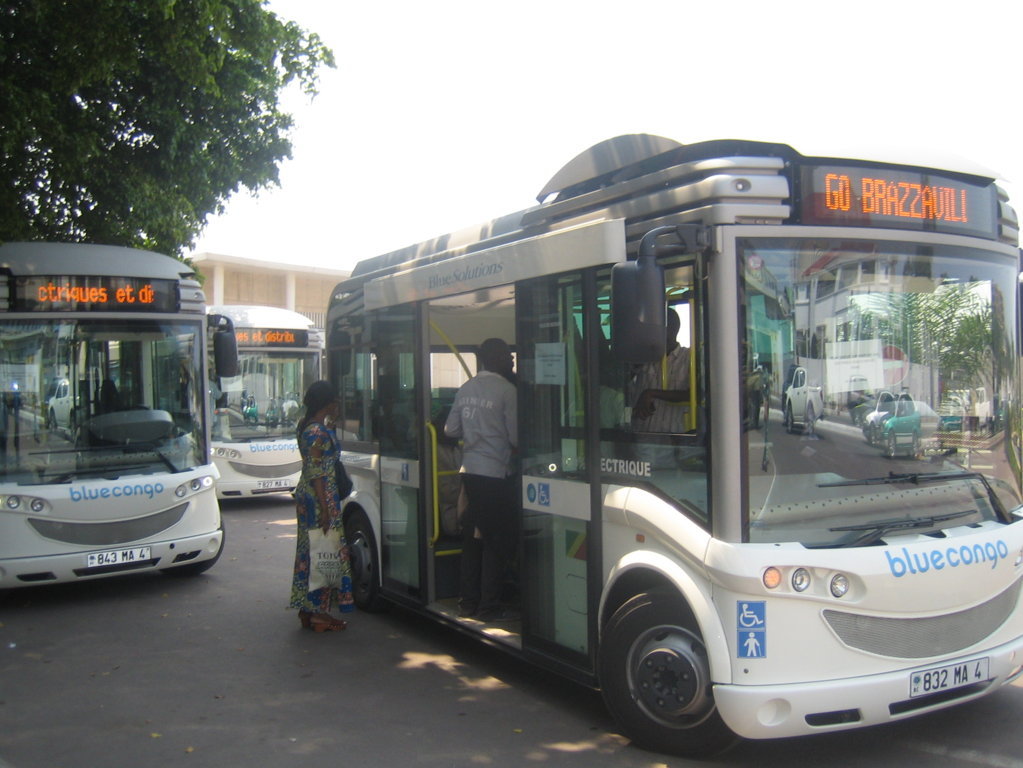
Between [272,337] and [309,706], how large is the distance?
10.8 metres

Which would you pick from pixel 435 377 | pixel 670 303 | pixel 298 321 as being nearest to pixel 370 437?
pixel 435 377

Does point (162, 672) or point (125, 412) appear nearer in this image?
point (162, 672)

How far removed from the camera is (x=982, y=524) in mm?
4707

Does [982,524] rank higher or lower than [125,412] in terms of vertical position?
lower

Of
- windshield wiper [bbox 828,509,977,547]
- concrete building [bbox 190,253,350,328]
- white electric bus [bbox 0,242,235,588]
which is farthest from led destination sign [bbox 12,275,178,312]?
concrete building [bbox 190,253,350,328]

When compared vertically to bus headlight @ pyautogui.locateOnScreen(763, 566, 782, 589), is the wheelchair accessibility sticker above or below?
below

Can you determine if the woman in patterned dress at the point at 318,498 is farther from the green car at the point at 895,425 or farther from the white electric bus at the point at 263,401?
the white electric bus at the point at 263,401

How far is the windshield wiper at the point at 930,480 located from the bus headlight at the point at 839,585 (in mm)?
422

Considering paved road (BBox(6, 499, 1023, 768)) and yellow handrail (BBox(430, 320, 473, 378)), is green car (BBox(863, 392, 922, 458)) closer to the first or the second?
paved road (BBox(6, 499, 1023, 768))

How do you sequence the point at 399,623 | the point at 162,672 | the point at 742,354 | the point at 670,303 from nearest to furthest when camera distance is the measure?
1. the point at 742,354
2. the point at 670,303
3. the point at 162,672
4. the point at 399,623

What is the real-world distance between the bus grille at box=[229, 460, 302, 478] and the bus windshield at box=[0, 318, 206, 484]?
5900 mm

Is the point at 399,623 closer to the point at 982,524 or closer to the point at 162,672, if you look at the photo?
the point at 162,672

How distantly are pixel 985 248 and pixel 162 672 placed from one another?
5746 mm

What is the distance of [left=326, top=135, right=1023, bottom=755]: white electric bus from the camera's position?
423 centimetres
